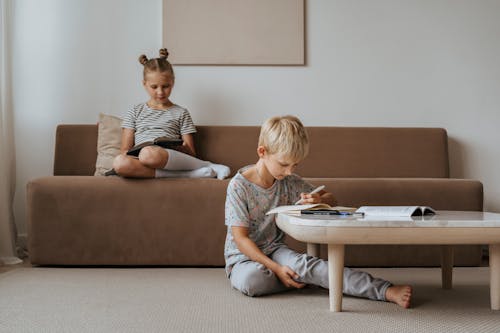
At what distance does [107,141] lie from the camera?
334cm

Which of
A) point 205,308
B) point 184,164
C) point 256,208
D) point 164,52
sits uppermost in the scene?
point 164,52

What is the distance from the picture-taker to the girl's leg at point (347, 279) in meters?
2.04

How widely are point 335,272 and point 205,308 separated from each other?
42 cm

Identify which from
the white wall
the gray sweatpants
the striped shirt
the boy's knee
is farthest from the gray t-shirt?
the white wall

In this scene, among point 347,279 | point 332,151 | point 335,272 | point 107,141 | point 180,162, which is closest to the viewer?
point 335,272

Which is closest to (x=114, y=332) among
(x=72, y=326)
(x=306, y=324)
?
(x=72, y=326)

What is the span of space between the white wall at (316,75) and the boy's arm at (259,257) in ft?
4.97

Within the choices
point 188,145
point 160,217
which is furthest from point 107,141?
point 160,217

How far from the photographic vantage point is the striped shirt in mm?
3244

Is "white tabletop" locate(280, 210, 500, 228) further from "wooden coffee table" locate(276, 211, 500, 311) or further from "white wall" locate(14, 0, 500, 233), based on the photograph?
"white wall" locate(14, 0, 500, 233)

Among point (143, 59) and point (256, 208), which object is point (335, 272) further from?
point (143, 59)

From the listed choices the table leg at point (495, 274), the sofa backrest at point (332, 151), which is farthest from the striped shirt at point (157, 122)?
the table leg at point (495, 274)

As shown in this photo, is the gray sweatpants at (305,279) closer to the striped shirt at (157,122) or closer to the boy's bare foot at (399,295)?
the boy's bare foot at (399,295)

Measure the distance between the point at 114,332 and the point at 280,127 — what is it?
0.86m
